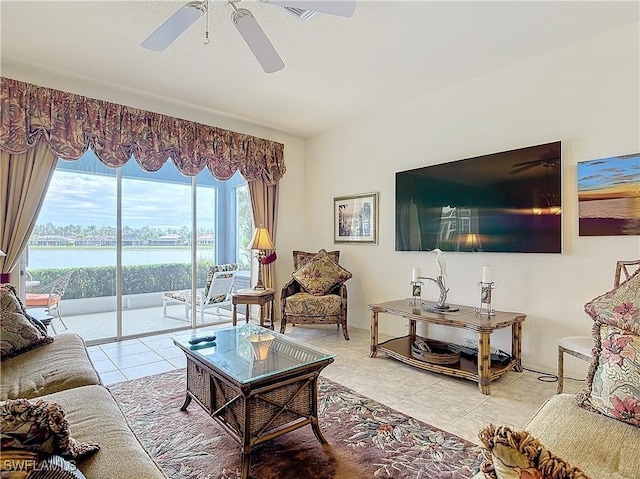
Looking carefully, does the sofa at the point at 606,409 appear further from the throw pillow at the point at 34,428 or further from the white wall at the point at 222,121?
the white wall at the point at 222,121

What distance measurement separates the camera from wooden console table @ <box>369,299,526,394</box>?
2664mm

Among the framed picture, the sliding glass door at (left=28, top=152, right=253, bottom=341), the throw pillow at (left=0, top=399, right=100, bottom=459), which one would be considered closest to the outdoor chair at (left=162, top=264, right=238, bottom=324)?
the sliding glass door at (left=28, top=152, right=253, bottom=341)

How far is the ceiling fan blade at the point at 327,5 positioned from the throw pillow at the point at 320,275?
294cm

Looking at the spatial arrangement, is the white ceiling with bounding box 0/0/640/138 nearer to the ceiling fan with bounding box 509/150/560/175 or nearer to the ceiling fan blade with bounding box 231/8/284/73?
the ceiling fan blade with bounding box 231/8/284/73

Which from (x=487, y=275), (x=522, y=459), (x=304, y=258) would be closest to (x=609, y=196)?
(x=487, y=275)

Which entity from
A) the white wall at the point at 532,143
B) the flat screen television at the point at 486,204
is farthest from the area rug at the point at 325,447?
the flat screen television at the point at 486,204

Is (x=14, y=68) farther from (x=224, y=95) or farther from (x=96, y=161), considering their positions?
Result: (x=224, y=95)

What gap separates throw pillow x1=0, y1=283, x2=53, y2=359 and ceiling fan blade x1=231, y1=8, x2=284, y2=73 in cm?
225

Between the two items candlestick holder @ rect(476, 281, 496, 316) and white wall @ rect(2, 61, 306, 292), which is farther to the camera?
white wall @ rect(2, 61, 306, 292)

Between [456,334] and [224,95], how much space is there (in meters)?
3.63

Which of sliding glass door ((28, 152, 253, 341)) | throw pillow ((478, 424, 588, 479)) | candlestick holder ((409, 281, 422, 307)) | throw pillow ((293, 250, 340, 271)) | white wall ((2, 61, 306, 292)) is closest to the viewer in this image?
throw pillow ((478, 424, 588, 479))

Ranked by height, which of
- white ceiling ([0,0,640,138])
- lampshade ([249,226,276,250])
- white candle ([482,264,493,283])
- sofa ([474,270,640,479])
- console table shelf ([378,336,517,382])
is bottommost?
console table shelf ([378,336,517,382])

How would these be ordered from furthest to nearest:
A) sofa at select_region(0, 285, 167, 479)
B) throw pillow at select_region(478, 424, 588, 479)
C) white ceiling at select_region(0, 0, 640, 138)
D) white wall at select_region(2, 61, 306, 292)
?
white wall at select_region(2, 61, 306, 292) → white ceiling at select_region(0, 0, 640, 138) → sofa at select_region(0, 285, 167, 479) → throw pillow at select_region(478, 424, 588, 479)

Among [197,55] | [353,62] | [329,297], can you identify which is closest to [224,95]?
[197,55]
